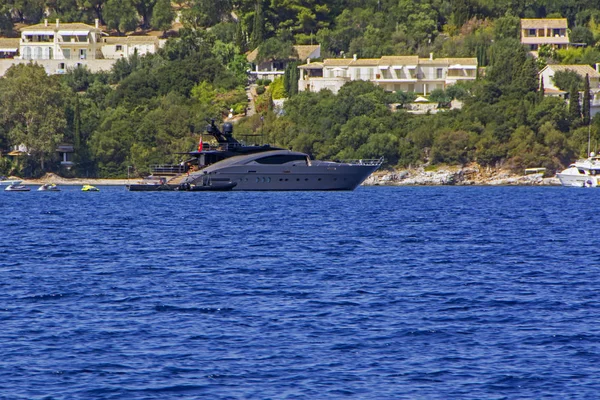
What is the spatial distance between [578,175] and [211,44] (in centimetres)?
5947

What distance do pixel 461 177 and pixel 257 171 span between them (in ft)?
104

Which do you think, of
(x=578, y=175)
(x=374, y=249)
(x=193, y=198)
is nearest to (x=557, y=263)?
(x=374, y=249)

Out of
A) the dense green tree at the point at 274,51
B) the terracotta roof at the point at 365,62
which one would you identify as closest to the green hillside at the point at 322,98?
the dense green tree at the point at 274,51

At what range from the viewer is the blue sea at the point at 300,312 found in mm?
23000

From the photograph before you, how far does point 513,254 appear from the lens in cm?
4444

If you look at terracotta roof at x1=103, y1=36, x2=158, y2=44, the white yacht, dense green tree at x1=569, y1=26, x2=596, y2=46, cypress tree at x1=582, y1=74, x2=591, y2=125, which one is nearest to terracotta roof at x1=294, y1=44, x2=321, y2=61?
terracotta roof at x1=103, y1=36, x2=158, y2=44

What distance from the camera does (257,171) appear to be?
96.2m

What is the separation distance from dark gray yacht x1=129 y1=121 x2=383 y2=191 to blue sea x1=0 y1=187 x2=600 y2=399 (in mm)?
37888

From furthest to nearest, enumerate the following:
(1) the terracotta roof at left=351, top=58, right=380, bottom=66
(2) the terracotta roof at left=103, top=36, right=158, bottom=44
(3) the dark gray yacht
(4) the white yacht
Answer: (2) the terracotta roof at left=103, top=36, right=158, bottom=44 < (1) the terracotta roof at left=351, top=58, right=380, bottom=66 < (4) the white yacht < (3) the dark gray yacht

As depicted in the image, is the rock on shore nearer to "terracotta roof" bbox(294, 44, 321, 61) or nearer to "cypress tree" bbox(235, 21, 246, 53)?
"terracotta roof" bbox(294, 44, 321, 61)

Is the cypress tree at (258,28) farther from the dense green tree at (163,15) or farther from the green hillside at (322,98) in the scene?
the dense green tree at (163,15)

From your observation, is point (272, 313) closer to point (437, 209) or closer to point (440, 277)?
point (440, 277)

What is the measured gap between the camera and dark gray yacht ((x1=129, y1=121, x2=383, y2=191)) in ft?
315

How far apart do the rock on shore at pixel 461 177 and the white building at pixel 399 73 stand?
842 inches
